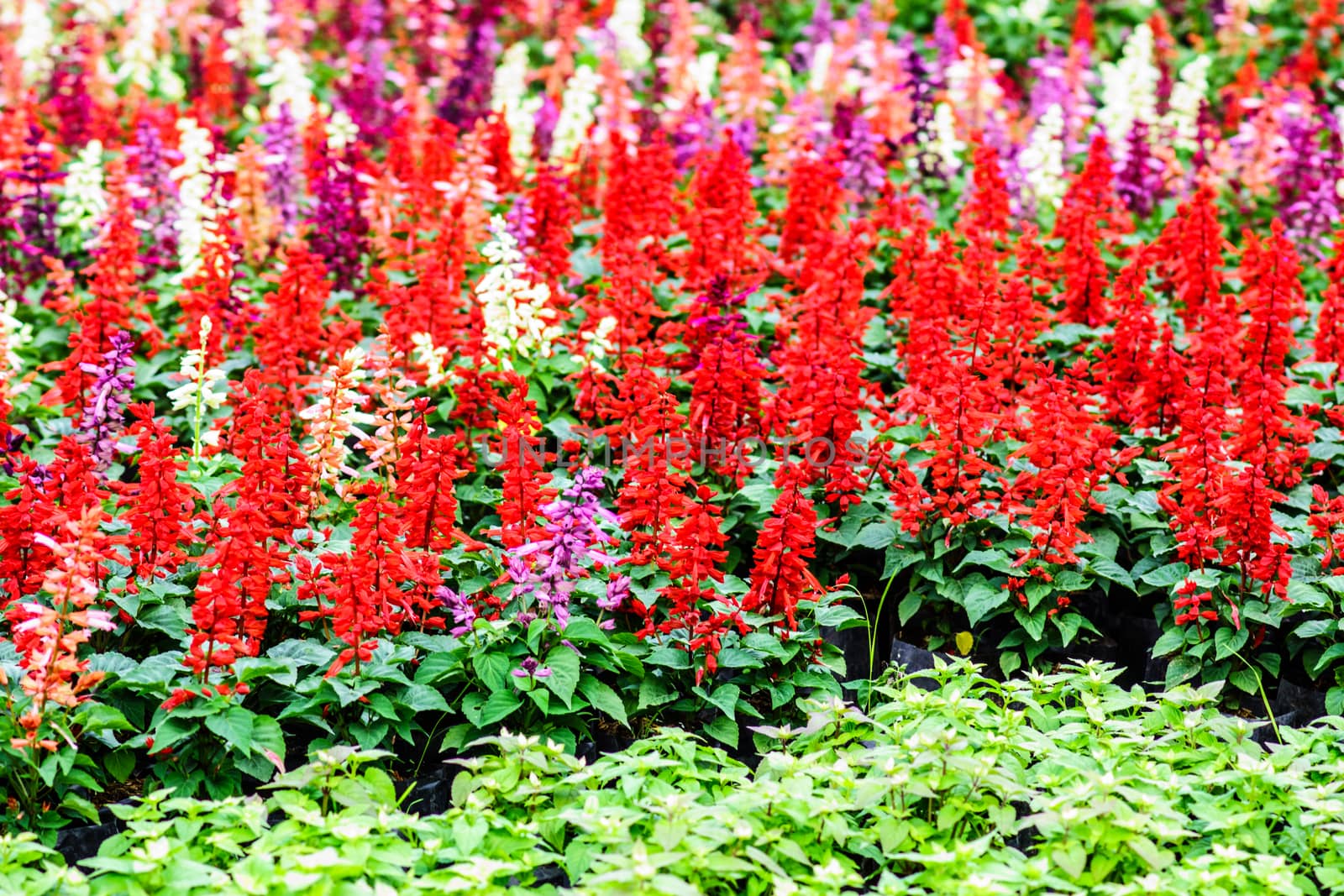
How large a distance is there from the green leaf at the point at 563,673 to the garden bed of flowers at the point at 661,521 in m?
0.02

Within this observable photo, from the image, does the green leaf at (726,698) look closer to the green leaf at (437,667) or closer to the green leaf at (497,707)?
the green leaf at (497,707)

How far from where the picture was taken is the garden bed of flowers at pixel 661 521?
14.9 feet

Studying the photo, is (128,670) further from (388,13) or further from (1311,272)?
(388,13)

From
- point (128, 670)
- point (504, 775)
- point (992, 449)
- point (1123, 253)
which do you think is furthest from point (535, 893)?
point (1123, 253)

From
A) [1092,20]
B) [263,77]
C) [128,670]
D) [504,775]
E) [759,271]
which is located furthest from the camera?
[1092,20]

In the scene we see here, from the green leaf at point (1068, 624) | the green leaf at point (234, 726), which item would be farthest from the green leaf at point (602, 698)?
the green leaf at point (1068, 624)

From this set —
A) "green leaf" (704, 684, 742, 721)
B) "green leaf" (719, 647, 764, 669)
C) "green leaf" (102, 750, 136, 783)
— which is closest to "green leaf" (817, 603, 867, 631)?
"green leaf" (719, 647, 764, 669)

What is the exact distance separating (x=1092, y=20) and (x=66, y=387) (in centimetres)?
1110

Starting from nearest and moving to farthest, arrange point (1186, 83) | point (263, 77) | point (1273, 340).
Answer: point (1273, 340)
point (263, 77)
point (1186, 83)

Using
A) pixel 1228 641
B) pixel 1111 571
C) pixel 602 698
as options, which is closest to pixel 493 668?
pixel 602 698

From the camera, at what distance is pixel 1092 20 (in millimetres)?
14758

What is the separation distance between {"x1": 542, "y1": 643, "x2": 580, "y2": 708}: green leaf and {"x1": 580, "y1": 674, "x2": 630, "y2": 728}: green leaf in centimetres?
4

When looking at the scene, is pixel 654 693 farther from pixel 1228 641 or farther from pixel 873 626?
pixel 1228 641

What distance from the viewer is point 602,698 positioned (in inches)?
208
